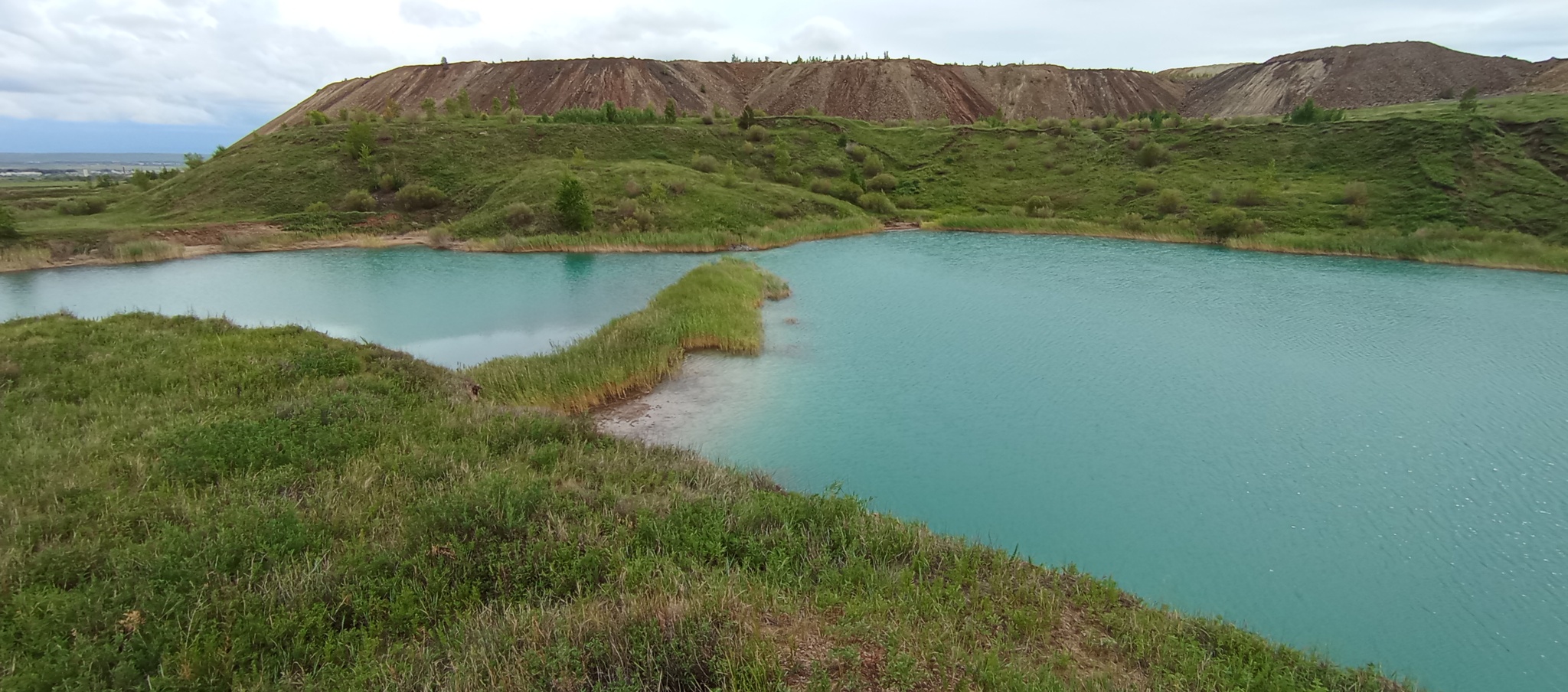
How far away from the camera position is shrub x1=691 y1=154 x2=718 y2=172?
2040 inches

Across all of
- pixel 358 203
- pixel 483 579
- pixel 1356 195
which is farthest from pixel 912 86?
pixel 483 579

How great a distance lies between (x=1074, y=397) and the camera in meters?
14.5

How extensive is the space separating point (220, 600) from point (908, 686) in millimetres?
4977

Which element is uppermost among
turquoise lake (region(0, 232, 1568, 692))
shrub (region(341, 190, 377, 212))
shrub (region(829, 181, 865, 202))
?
shrub (region(829, 181, 865, 202))

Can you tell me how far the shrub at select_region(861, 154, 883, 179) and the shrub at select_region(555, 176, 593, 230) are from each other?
27.0m

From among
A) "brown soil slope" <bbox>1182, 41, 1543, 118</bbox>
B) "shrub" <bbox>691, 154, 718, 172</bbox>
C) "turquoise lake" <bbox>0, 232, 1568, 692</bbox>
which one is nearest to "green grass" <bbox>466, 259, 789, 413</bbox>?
"turquoise lake" <bbox>0, 232, 1568, 692</bbox>

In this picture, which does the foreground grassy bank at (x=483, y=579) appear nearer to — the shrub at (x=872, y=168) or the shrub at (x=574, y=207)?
the shrub at (x=574, y=207)

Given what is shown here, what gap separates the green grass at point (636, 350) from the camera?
13.3m

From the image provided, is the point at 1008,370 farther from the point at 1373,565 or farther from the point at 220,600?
the point at 220,600

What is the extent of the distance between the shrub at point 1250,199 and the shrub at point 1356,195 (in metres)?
3.93

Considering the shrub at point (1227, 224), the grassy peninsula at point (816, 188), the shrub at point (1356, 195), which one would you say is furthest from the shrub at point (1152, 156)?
the shrub at point (1227, 224)

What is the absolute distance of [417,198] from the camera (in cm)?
4334

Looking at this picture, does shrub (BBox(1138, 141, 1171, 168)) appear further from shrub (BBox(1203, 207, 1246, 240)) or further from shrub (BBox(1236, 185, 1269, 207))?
shrub (BBox(1203, 207, 1246, 240))

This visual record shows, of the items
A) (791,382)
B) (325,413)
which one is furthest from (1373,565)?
(325,413)
